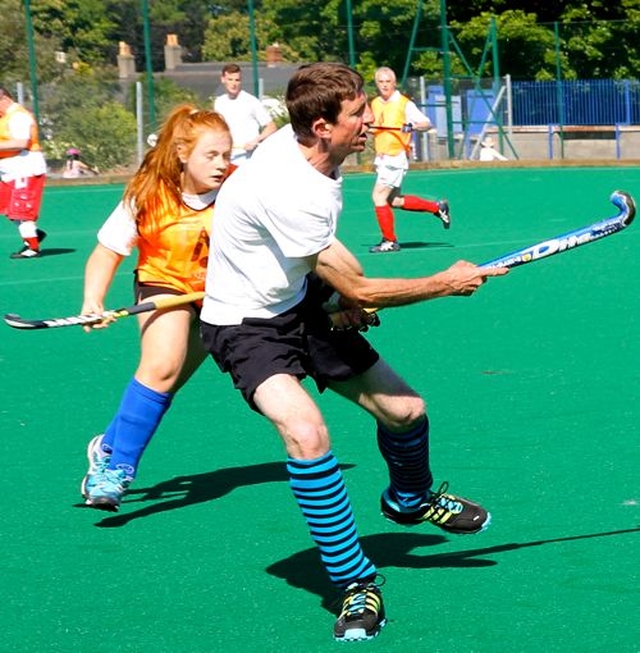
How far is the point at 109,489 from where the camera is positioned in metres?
6.25

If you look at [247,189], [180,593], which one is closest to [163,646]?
[180,593]

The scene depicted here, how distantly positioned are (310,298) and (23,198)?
40.3 ft

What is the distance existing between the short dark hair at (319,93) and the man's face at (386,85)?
11.9 m

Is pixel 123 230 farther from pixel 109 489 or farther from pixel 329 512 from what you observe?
pixel 329 512

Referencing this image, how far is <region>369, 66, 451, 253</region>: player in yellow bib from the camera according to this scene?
53.2ft

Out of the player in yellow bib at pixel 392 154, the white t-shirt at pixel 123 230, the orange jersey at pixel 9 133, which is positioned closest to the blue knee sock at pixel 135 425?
the white t-shirt at pixel 123 230

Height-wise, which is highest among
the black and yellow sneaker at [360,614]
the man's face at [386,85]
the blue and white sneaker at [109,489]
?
the man's face at [386,85]

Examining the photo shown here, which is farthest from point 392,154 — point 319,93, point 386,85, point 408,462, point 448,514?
point 319,93

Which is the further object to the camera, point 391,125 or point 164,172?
point 391,125

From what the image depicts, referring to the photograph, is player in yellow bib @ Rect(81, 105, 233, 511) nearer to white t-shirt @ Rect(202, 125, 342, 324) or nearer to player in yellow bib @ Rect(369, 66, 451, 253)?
white t-shirt @ Rect(202, 125, 342, 324)

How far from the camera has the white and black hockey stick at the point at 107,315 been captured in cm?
589

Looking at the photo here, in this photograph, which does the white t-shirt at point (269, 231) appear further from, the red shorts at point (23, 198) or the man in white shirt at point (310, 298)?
the red shorts at point (23, 198)

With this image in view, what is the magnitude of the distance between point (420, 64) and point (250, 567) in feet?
88.7

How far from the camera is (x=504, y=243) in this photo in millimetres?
16266
